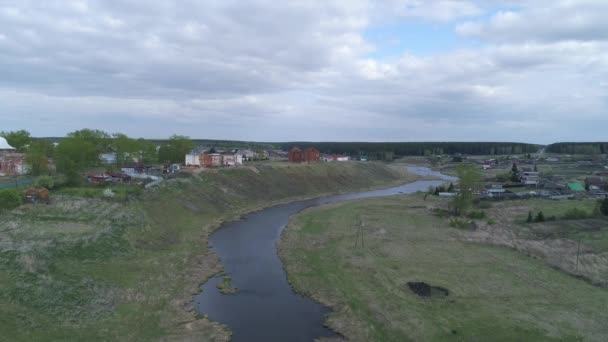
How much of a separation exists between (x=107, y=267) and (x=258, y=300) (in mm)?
10499

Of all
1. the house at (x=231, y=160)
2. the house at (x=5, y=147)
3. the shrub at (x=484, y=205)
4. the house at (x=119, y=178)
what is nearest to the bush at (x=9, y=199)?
the house at (x=119, y=178)

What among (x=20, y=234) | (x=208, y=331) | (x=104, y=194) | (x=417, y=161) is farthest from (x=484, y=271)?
(x=417, y=161)

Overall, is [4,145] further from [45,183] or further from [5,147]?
[45,183]

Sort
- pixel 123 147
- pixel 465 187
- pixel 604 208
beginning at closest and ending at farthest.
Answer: pixel 604 208, pixel 465 187, pixel 123 147

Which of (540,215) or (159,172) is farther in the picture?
(159,172)

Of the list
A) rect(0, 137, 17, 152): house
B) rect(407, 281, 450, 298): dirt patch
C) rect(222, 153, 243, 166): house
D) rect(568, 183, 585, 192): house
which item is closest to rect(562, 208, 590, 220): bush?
rect(568, 183, 585, 192): house

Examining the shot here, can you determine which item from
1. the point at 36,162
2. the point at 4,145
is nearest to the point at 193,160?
the point at 36,162

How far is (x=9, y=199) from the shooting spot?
106ft

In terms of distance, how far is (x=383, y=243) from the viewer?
33094mm

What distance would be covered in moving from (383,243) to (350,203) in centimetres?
2289

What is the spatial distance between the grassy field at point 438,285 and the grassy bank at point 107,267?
291 inches

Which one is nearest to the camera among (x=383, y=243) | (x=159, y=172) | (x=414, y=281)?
(x=414, y=281)

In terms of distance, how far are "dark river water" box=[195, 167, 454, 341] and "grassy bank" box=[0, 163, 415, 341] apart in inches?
41.8

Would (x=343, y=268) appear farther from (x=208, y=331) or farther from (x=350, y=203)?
(x=350, y=203)
